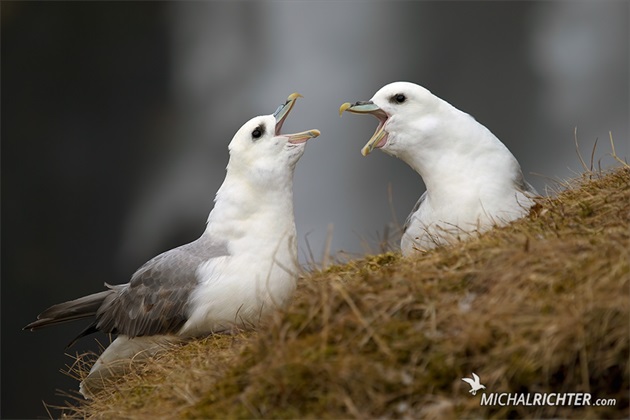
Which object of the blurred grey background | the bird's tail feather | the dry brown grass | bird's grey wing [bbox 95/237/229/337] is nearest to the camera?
the dry brown grass

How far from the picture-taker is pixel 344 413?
2.21 m

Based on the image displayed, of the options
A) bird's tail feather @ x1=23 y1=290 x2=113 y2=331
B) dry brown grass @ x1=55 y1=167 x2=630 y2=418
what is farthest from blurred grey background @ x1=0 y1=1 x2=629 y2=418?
dry brown grass @ x1=55 y1=167 x2=630 y2=418

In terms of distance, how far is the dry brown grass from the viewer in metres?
2.19

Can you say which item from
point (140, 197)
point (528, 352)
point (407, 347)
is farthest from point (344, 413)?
point (140, 197)

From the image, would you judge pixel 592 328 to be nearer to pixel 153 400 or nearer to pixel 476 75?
pixel 153 400

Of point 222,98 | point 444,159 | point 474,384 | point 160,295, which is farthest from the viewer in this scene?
point 222,98

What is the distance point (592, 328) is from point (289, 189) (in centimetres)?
196

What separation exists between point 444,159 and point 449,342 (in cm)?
178

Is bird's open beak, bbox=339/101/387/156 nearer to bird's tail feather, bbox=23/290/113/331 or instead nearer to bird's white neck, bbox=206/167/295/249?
bird's white neck, bbox=206/167/295/249

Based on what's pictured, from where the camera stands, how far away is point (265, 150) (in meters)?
3.86

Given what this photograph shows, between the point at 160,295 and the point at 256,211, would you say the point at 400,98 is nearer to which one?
the point at 256,211

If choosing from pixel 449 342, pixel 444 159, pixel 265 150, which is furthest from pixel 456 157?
pixel 449 342

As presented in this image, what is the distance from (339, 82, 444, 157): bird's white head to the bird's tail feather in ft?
5.24

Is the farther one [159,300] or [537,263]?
[159,300]
